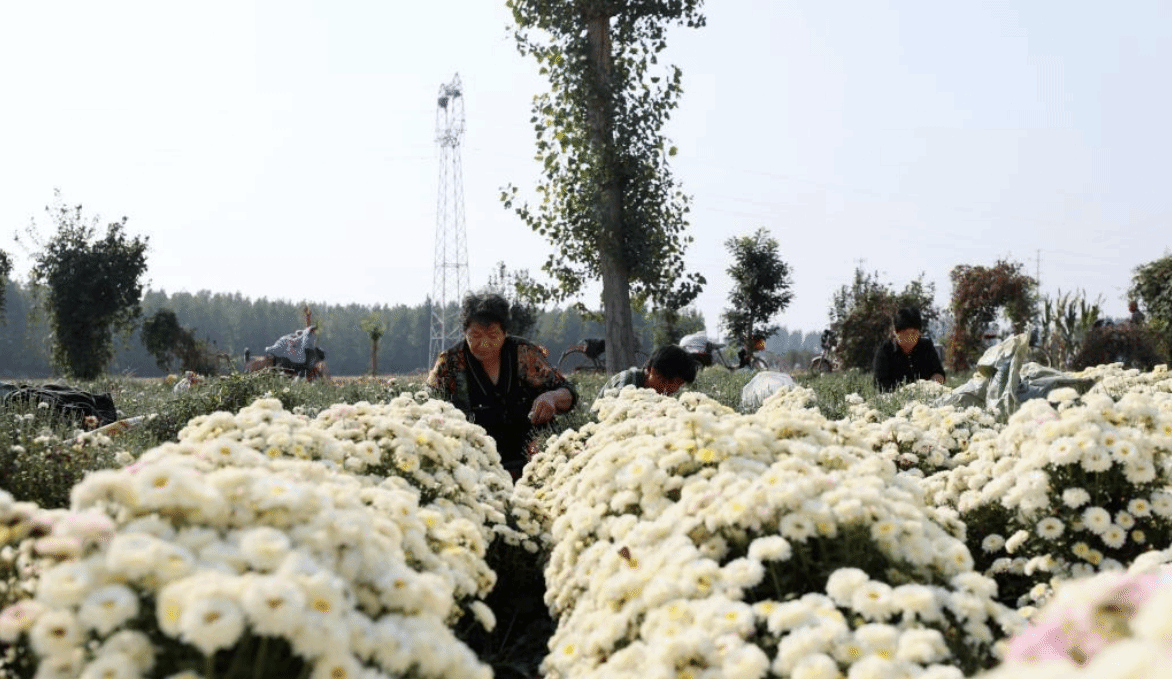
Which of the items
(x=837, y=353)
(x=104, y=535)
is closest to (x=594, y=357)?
(x=837, y=353)

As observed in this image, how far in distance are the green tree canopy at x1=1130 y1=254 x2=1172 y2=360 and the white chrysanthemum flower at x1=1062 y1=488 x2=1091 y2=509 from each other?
18.8 m

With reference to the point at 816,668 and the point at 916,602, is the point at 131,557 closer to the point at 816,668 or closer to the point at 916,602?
the point at 816,668

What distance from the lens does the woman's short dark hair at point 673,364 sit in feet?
20.4

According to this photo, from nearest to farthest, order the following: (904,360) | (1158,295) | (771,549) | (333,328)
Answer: (771,549) < (904,360) < (1158,295) < (333,328)

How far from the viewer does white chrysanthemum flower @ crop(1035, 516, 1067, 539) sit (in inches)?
124

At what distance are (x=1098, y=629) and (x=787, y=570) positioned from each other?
123 cm

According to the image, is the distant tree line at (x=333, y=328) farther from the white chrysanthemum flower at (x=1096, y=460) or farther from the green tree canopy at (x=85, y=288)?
the white chrysanthemum flower at (x=1096, y=460)

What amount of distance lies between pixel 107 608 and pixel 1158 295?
23327mm

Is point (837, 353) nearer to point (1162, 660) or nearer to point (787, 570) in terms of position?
point (787, 570)

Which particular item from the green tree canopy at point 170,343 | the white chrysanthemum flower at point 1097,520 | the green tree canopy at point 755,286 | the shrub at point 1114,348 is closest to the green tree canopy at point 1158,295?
the shrub at point 1114,348

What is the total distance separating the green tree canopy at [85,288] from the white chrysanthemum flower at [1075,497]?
23.7m

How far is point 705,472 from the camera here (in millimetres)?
3074

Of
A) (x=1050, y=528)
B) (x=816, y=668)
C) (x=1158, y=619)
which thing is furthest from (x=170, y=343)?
(x=1158, y=619)

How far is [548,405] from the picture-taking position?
579cm
